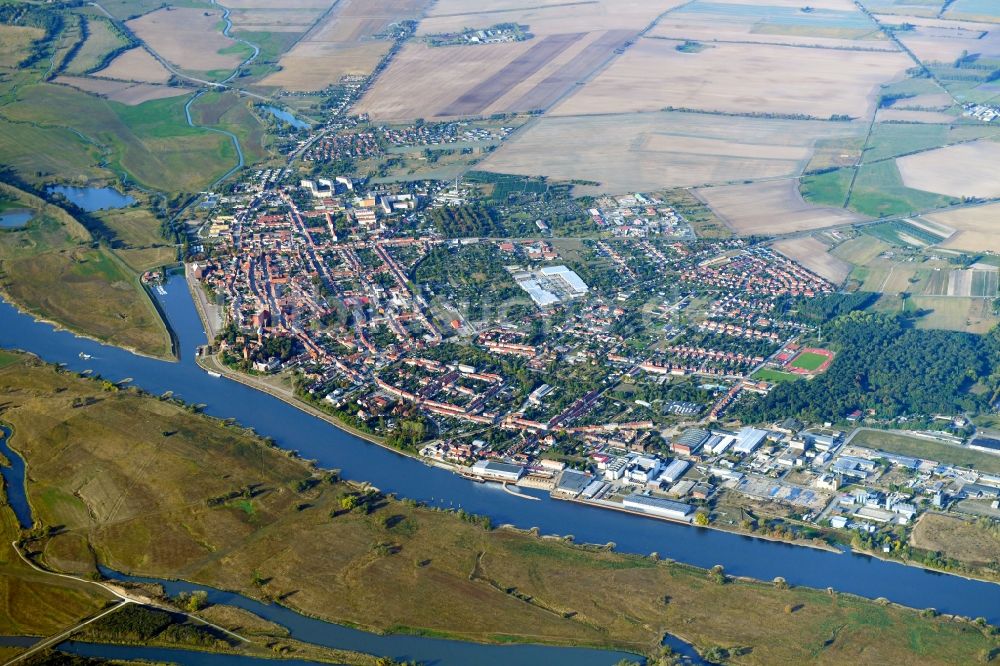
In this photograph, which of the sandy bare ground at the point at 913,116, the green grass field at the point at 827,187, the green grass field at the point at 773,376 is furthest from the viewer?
the sandy bare ground at the point at 913,116

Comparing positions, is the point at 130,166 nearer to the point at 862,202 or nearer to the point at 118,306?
the point at 118,306

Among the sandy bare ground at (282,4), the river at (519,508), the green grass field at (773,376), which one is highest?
the sandy bare ground at (282,4)

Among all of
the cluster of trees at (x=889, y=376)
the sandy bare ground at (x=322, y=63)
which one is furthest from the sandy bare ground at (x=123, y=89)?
the cluster of trees at (x=889, y=376)

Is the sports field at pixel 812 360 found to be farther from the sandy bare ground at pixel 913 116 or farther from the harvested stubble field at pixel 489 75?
the harvested stubble field at pixel 489 75

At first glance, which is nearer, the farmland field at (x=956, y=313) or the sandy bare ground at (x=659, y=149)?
the farmland field at (x=956, y=313)

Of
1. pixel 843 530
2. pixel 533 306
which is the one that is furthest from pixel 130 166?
pixel 843 530

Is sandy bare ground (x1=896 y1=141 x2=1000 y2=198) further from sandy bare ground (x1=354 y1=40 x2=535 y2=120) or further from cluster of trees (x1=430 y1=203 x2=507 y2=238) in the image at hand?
sandy bare ground (x1=354 y1=40 x2=535 y2=120)

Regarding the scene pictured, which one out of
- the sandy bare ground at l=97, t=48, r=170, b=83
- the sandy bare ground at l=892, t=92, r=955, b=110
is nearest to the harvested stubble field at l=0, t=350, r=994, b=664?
the sandy bare ground at l=97, t=48, r=170, b=83
